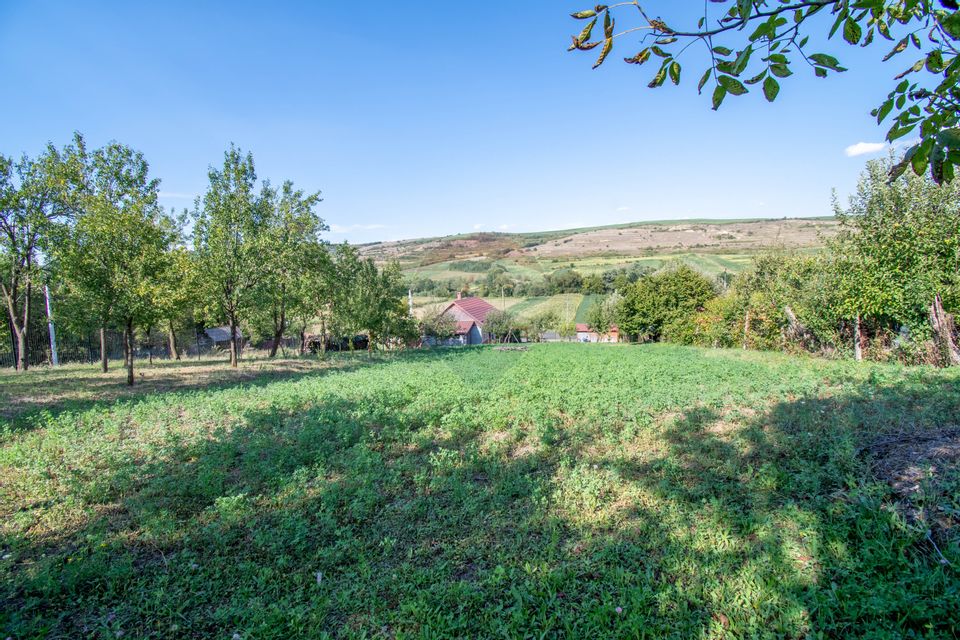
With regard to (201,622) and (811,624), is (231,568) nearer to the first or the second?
(201,622)

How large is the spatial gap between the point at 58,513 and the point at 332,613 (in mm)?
4039

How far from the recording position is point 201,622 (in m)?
3.35

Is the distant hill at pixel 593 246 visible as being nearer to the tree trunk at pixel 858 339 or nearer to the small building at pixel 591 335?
the small building at pixel 591 335

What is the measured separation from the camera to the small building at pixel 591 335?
48750mm

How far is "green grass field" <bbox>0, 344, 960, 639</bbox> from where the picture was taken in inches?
123

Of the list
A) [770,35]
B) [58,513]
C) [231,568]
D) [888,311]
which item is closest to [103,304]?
[58,513]

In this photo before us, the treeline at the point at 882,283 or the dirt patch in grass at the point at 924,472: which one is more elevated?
the treeline at the point at 882,283

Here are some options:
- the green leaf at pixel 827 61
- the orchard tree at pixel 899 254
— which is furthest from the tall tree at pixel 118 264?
the orchard tree at pixel 899 254

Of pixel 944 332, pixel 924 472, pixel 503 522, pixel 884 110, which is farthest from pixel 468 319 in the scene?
pixel 884 110

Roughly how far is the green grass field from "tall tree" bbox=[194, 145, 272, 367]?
11.5 meters

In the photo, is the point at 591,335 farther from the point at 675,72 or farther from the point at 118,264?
the point at 675,72

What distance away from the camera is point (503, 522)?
14.6 feet

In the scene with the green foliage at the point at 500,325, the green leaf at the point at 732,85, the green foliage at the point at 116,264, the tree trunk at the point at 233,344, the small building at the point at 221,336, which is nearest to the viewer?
the green leaf at the point at 732,85

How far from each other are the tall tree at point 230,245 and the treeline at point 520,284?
49271 millimetres
